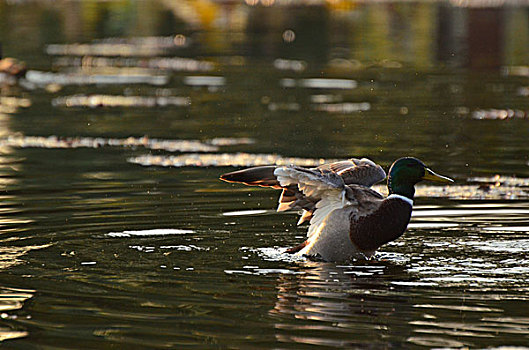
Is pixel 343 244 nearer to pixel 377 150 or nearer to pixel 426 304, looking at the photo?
pixel 426 304

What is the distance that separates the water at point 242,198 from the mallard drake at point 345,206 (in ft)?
0.57

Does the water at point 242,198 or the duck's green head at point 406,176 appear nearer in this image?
the water at point 242,198

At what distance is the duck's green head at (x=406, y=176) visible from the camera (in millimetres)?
9836

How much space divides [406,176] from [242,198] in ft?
10.3

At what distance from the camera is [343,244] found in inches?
383

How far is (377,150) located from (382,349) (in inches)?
364

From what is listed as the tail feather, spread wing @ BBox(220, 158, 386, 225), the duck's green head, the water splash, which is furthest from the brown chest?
the water splash

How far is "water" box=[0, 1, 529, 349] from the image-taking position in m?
7.66

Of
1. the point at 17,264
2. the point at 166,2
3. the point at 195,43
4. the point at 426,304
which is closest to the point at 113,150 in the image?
the point at 17,264

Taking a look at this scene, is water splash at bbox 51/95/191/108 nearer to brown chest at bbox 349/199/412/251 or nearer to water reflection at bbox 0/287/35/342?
brown chest at bbox 349/199/412/251

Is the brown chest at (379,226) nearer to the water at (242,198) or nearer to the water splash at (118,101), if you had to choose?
the water at (242,198)

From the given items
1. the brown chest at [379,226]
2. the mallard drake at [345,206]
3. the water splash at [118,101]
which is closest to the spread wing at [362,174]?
the mallard drake at [345,206]

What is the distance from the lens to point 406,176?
32.4 feet

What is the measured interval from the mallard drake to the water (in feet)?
0.57
